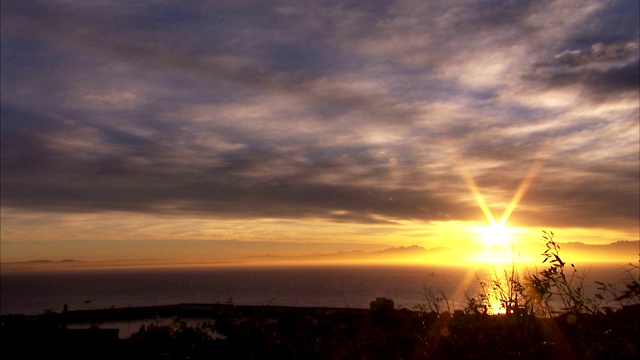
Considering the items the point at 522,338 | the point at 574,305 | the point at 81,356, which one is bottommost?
the point at 81,356

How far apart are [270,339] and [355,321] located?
1.62 m

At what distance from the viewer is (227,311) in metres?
8.19

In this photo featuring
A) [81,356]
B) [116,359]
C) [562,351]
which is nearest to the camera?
[562,351]

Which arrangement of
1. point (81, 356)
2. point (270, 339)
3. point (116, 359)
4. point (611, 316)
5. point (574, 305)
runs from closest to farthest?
point (574, 305), point (611, 316), point (270, 339), point (116, 359), point (81, 356)

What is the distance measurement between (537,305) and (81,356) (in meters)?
13.7

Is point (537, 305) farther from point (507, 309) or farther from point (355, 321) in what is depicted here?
point (355, 321)

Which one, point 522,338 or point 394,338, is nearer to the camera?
point 522,338

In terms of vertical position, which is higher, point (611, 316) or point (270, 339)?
point (611, 316)

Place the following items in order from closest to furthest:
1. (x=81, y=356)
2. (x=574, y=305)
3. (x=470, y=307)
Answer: (x=574, y=305)
(x=470, y=307)
(x=81, y=356)

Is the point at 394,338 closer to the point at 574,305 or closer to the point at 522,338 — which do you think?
the point at 522,338

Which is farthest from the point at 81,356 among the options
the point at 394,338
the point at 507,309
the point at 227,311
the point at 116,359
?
the point at 507,309

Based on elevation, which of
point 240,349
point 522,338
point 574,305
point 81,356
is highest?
point 574,305

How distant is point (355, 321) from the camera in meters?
8.15

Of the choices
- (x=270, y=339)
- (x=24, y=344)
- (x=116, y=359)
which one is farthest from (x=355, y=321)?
(x=24, y=344)
